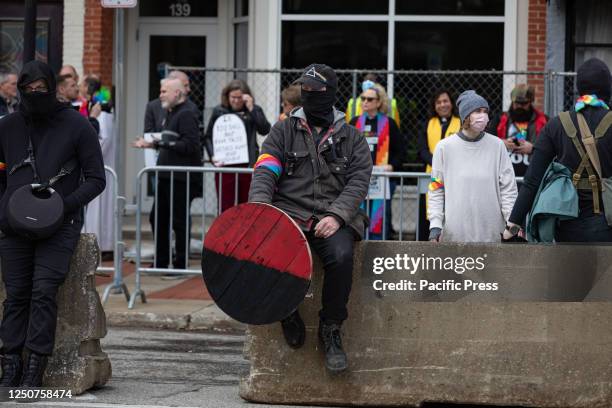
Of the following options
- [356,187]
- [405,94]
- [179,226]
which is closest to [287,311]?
[356,187]

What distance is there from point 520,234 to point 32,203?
9.80ft

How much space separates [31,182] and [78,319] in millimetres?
884

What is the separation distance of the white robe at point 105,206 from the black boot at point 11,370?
5383 mm

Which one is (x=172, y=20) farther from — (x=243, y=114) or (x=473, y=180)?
(x=473, y=180)

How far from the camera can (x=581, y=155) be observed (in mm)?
7750

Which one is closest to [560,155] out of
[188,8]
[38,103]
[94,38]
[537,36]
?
[38,103]

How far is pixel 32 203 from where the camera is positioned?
766cm

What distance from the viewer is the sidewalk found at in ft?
37.2

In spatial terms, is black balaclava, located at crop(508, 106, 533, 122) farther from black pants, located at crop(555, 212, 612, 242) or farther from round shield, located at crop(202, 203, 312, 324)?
round shield, located at crop(202, 203, 312, 324)

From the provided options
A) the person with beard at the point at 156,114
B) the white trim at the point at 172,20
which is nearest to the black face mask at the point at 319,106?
the person with beard at the point at 156,114

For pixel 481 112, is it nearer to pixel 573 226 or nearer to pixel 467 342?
pixel 573 226

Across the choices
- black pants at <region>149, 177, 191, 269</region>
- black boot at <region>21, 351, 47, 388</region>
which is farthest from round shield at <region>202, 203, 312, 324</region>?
black pants at <region>149, 177, 191, 269</region>

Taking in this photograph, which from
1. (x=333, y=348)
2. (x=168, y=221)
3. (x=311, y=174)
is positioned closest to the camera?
(x=333, y=348)

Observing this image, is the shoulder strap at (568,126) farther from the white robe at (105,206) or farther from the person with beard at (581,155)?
the white robe at (105,206)
